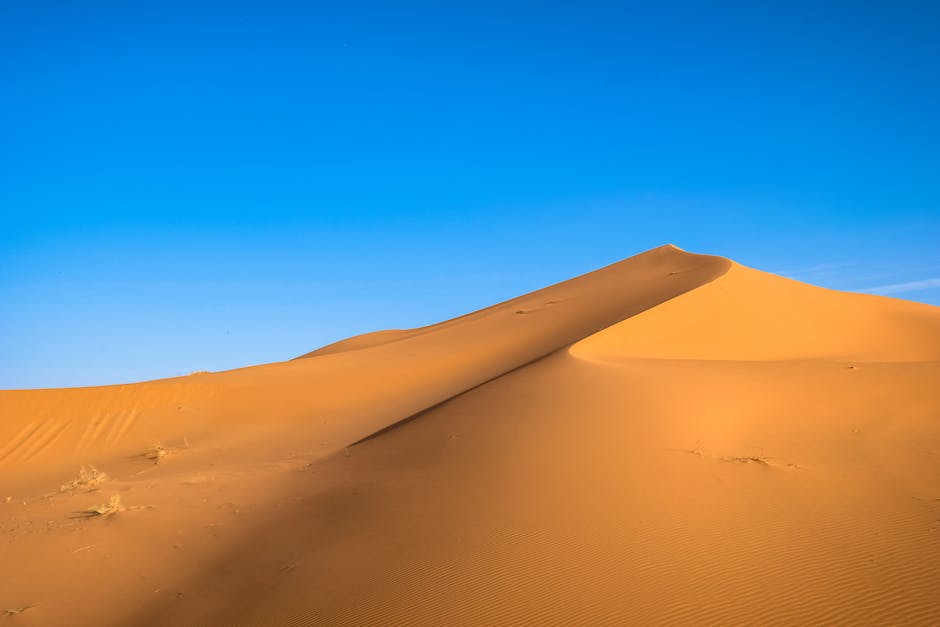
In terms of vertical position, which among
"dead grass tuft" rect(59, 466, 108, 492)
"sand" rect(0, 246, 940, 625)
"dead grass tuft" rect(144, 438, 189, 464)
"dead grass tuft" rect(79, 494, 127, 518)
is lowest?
"sand" rect(0, 246, 940, 625)

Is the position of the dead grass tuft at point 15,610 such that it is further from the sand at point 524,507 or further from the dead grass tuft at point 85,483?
the dead grass tuft at point 85,483

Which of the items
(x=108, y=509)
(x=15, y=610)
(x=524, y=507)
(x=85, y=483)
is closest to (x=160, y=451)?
(x=85, y=483)

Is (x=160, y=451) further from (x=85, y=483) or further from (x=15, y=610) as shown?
(x=15, y=610)

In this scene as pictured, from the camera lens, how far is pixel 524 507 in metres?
6.70

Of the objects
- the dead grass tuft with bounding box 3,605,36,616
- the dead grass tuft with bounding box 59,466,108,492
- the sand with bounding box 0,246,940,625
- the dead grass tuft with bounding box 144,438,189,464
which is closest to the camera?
the sand with bounding box 0,246,940,625

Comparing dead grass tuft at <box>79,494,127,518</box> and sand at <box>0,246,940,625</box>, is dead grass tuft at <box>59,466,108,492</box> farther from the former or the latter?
dead grass tuft at <box>79,494,127,518</box>

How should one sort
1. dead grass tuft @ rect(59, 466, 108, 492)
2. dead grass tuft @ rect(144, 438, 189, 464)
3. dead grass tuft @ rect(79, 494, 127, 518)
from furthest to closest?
dead grass tuft @ rect(144, 438, 189, 464) → dead grass tuft @ rect(59, 466, 108, 492) → dead grass tuft @ rect(79, 494, 127, 518)

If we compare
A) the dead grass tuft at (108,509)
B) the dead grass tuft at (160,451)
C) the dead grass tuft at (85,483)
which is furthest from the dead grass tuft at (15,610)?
the dead grass tuft at (160,451)

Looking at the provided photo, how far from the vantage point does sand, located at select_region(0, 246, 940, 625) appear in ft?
17.0

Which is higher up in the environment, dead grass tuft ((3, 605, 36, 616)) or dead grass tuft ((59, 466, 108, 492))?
dead grass tuft ((59, 466, 108, 492))

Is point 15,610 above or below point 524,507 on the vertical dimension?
above

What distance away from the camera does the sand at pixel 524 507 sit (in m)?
5.19

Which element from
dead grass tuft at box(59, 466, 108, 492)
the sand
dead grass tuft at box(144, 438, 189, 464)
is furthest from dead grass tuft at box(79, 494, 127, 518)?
dead grass tuft at box(144, 438, 189, 464)

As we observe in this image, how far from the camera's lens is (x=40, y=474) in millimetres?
12914
